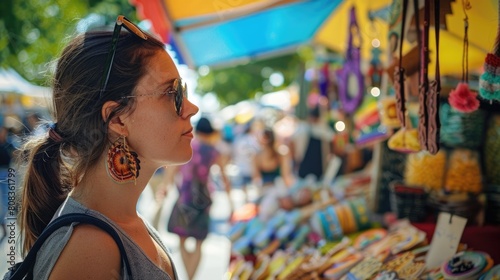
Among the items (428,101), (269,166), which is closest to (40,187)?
(428,101)

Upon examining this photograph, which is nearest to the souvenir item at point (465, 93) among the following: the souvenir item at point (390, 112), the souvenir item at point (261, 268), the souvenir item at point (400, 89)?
the souvenir item at point (400, 89)

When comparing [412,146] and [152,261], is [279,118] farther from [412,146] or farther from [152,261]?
[152,261]

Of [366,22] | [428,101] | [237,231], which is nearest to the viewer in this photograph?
[428,101]

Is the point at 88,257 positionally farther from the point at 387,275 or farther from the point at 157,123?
the point at 387,275

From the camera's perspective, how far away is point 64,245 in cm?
148

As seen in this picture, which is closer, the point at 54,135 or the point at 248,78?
the point at 54,135

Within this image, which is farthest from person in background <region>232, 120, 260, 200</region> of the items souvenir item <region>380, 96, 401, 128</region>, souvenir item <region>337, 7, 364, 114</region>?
souvenir item <region>380, 96, 401, 128</region>

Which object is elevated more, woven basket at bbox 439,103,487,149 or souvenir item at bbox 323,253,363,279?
woven basket at bbox 439,103,487,149

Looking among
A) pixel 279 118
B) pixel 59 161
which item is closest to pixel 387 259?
pixel 59 161

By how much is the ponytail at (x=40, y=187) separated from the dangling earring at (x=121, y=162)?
20 cm

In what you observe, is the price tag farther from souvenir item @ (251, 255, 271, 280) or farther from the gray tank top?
the gray tank top

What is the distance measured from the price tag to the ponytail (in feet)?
4.49

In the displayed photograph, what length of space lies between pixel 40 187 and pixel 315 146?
490cm

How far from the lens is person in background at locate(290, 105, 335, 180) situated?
6.36 metres
